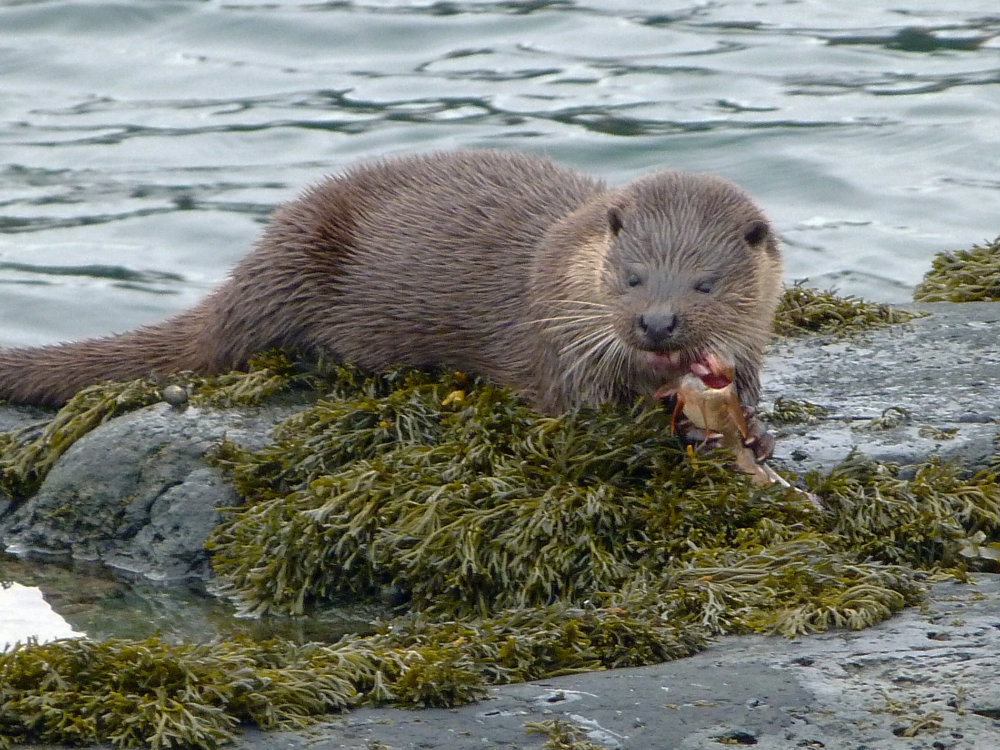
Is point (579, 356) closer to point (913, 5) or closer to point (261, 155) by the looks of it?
point (261, 155)

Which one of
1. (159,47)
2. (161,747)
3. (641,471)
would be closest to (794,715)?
(161,747)

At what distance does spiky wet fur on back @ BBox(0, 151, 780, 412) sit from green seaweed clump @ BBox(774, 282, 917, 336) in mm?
910

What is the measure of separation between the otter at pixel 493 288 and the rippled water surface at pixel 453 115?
355 centimetres

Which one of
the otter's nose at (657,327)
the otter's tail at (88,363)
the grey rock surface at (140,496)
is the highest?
the otter's nose at (657,327)

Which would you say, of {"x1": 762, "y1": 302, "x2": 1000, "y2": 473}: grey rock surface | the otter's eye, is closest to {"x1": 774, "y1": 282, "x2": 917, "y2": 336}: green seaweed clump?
{"x1": 762, "y1": 302, "x2": 1000, "y2": 473}: grey rock surface

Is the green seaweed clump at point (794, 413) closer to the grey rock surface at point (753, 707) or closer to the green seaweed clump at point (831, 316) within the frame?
the green seaweed clump at point (831, 316)

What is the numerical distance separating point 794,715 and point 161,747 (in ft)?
3.33

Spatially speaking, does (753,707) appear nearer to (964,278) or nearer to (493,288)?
(493,288)

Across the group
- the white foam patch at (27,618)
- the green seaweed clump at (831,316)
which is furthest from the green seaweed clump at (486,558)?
the green seaweed clump at (831,316)

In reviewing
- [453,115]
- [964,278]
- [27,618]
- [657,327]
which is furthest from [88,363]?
[453,115]

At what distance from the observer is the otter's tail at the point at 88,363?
16.5ft

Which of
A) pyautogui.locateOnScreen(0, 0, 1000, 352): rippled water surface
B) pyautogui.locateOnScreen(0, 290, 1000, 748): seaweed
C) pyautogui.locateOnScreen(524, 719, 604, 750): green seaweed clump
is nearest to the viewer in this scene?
pyautogui.locateOnScreen(524, 719, 604, 750): green seaweed clump

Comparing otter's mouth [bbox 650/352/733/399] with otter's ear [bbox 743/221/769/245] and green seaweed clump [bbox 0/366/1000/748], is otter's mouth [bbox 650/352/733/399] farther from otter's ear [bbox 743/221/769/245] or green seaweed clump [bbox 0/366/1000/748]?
otter's ear [bbox 743/221/769/245]

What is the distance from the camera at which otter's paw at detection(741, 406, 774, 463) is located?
3871 mm
